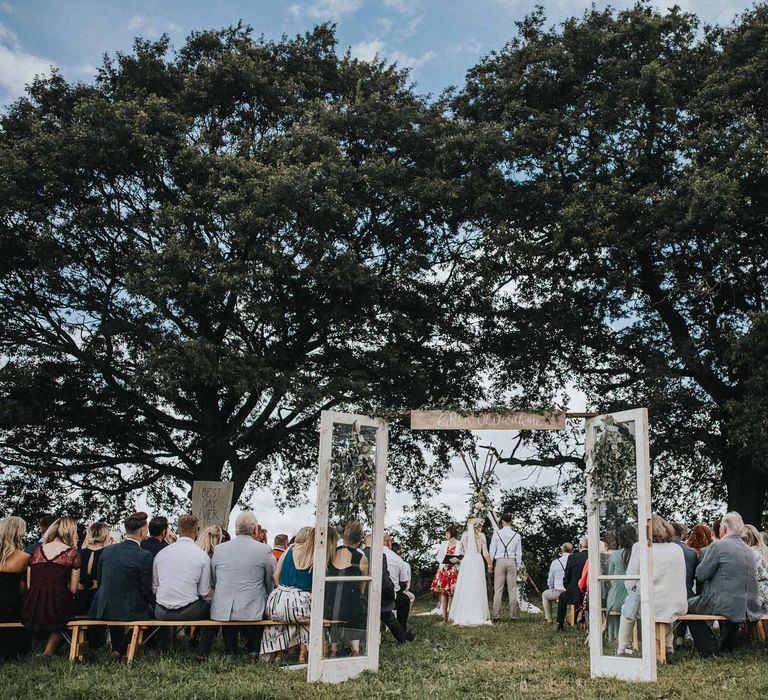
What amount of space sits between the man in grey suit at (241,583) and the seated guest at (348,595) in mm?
1246

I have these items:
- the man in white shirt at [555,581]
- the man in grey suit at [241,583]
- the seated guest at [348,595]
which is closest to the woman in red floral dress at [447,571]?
the man in white shirt at [555,581]

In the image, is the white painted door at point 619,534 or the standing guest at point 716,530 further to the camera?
the standing guest at point 716,530

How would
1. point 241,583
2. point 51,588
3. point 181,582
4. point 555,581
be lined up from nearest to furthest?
point 51,588, point 181,582, point 241,583, point 555,581

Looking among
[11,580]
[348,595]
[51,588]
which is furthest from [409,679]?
[11,580]

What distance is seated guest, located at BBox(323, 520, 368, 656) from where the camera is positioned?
30.3ft

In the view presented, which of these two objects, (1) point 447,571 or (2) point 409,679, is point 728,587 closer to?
(2) point 409,679

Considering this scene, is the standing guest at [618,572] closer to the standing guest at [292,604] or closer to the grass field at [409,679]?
the grass field at [409,679]

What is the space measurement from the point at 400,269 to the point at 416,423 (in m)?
12.7

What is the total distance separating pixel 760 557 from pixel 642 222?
10353 millimetres

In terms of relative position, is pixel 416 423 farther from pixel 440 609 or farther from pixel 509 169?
pixel 509 169

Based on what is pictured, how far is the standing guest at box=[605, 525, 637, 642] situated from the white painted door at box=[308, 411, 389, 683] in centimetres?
255

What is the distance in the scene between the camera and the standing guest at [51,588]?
927 cm

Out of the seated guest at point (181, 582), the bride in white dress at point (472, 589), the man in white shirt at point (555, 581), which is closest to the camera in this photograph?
the seated guest at point (181, 582)

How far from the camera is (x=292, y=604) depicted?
1007cm
